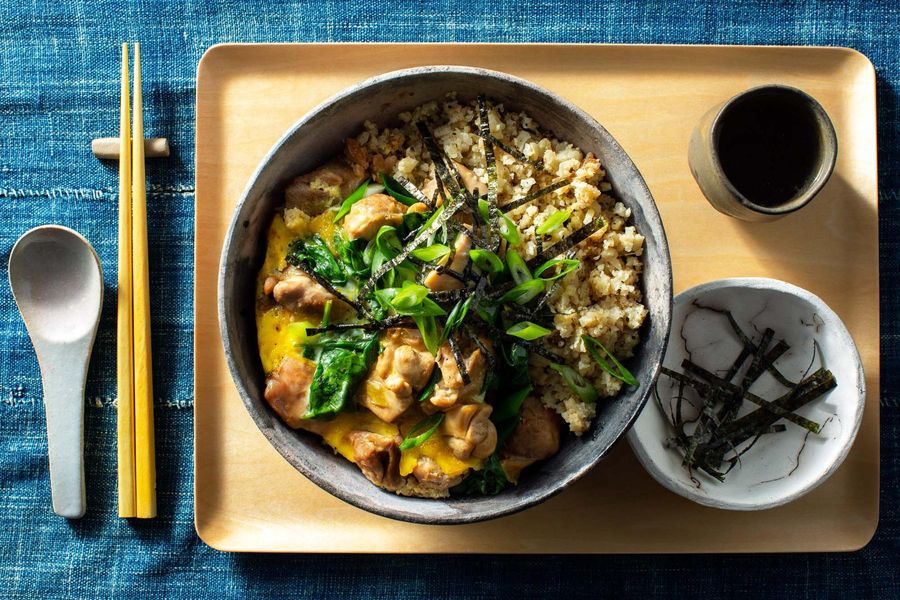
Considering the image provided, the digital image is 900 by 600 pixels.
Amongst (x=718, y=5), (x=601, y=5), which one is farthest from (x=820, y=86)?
(x=601, y=5)

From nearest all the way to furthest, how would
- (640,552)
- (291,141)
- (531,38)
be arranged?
(291,141) < (640,552) < (531,38)

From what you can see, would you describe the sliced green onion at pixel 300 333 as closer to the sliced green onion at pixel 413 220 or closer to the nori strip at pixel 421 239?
the nori strip at pixel 421 239

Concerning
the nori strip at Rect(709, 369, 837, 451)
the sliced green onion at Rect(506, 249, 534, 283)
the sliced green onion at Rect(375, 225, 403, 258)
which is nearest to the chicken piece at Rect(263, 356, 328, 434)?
the sliced green onion at Rect(375, 225, 403, 258)

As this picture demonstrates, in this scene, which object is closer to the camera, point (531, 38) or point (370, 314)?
point (370, 314)

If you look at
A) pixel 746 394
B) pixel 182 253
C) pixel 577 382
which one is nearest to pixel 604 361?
pixel 577 382

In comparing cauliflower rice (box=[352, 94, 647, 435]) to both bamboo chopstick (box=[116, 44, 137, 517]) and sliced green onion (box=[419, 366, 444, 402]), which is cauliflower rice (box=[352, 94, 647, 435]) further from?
bamboo chopstick (box=[116, 44, 137, 517])

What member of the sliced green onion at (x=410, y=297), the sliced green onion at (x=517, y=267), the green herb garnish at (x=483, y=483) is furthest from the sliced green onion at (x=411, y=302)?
the green herb garnish at (x=483, y=483)

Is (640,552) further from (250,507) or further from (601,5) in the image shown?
(601,5)

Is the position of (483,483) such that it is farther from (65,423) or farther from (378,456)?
(65,423)
